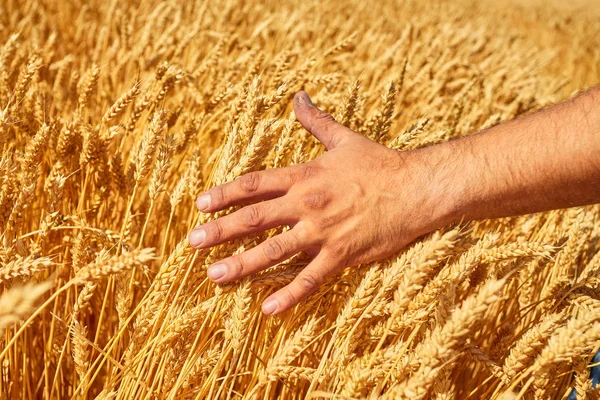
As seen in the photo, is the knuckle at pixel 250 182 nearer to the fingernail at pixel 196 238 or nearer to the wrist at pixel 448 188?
the fingernail at pixel 196 238

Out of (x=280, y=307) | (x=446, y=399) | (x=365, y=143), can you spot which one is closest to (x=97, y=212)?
(x=280, y=307)

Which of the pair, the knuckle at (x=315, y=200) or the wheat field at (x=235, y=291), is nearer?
the wheat field at (x=235, y=291)

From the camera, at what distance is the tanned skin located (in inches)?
Result: 42.3

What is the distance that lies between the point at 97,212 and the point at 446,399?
1.10m

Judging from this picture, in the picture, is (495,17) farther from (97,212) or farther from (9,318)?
(9,318)

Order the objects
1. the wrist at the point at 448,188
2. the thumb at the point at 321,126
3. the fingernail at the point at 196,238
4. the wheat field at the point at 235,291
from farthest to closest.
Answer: the thumb at the point at 321,126 < the wrist at the point at 448,188 < the fingernail at the point at 196,238 < the wheat field at the point at 235,291

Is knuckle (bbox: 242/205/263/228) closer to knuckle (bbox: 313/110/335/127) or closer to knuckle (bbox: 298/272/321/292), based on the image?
knuckle (bbox: 298/272/321/292)

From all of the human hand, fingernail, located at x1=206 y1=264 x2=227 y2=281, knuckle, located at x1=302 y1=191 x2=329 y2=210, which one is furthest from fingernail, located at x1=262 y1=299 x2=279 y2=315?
knuckle, located at x1=302 y1=191 x2=329 y2=210

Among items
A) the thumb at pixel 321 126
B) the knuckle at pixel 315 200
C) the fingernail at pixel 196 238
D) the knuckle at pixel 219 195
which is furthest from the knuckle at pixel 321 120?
the fingernail at pixel 196 238

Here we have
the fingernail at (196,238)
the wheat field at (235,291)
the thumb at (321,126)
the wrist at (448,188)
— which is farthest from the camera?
the thumb at (321,126)

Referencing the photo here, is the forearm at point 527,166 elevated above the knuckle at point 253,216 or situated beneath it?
elevated above

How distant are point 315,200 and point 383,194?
0.16 meters

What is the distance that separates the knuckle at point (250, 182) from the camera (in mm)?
1101

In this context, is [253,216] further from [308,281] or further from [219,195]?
[308,281]
